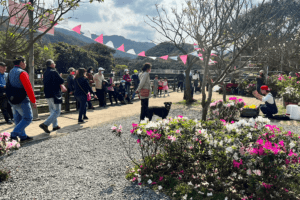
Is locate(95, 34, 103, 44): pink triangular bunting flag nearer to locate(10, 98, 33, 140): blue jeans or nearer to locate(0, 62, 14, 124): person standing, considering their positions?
locate(0, 62, 14, 124): person standing

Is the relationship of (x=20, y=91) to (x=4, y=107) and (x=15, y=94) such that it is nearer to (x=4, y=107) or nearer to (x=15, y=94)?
(x=15, y=94)

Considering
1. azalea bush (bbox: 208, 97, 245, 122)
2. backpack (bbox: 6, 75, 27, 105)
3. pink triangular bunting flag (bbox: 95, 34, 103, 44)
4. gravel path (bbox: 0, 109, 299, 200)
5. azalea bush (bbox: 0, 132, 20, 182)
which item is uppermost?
pink triangular bunting flag (bbox: 95, 34, 103, 44)

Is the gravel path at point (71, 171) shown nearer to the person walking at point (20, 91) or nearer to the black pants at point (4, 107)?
the person walking at point (20, 91)

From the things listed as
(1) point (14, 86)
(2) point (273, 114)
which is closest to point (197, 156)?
(1) point (14, 86)

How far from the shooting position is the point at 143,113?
5.84 m

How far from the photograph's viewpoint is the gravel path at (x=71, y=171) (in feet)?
8.99

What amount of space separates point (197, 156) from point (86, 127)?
4.13 metres

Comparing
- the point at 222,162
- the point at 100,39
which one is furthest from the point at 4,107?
the point at 100,39

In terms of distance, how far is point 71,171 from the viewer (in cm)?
338

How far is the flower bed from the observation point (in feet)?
7.66

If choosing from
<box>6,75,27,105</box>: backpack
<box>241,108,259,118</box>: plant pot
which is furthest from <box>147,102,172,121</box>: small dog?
<box>241,108,259,118</box>: plant pot

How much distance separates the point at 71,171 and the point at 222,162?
227 centimetres

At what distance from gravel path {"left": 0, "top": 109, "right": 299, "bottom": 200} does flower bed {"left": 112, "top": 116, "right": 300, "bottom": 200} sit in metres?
0.31

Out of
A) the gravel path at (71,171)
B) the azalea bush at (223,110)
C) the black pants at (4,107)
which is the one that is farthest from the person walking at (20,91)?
the azalea bush at (223,110)
